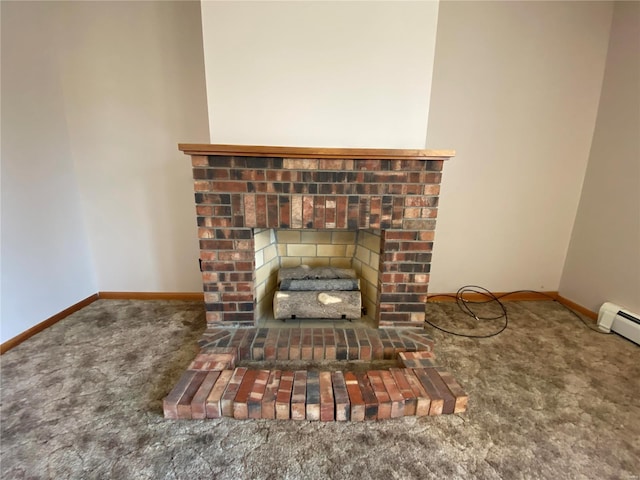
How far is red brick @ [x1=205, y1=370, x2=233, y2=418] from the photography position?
1.17m

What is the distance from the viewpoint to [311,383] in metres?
1.29

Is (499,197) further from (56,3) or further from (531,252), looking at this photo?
(56,3)

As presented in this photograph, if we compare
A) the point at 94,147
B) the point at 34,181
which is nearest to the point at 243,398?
the point at 34,181

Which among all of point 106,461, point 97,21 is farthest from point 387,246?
point 97,21

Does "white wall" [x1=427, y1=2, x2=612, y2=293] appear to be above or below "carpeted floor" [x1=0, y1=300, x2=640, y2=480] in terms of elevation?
above

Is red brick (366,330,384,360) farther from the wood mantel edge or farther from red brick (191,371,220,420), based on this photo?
the wood mantel edge

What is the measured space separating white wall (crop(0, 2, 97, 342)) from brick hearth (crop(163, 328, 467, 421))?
1232mm

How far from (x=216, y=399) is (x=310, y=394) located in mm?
390

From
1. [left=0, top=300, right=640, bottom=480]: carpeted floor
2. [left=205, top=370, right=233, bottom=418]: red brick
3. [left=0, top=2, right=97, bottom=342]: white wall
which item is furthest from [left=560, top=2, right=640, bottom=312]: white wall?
[left=0, top=2, right=97, bottom=342]: white wall

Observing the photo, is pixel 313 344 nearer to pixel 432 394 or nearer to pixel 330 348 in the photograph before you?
pixel 330 348

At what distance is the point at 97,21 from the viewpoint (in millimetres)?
1883

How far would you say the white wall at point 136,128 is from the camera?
1.89 metres

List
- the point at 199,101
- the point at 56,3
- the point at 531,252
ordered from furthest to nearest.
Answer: the point at 531,252 → the point at 199,101 → the point at 56,3

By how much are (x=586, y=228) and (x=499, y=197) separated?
0.67 meters
